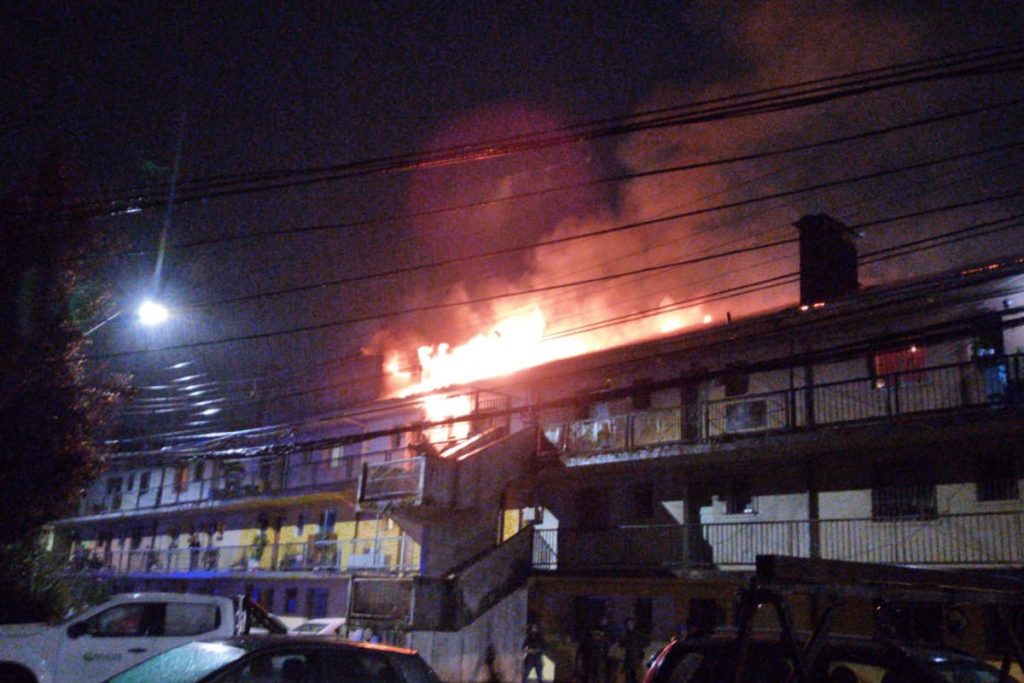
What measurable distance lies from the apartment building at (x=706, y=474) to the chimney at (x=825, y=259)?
6 cm

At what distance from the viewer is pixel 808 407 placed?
2289 centimetres

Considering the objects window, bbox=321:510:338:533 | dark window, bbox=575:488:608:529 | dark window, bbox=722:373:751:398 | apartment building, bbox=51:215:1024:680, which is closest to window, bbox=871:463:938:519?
apartment building, bbox=51:215:1024:680

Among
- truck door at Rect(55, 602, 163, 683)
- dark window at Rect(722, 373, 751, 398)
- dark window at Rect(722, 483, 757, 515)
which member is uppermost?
dark window at Rect(722, 373, 751, 398)

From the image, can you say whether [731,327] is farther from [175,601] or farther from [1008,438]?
[175,601]

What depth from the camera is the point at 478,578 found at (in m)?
25.8

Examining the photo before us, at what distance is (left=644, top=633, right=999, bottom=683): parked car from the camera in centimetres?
642

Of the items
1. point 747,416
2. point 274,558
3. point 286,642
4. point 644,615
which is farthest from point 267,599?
point 286,642

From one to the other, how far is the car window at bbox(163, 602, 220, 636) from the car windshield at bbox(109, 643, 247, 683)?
6.12 meters

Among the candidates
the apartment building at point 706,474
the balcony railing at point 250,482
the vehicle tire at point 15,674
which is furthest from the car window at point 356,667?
the balcony railing at point 250,482

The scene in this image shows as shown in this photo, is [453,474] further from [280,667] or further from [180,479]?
[180,479]

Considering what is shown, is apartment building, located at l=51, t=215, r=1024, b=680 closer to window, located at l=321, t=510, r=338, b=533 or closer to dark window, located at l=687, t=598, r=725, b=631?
dark window, located at l=687, t=598, r=725, b=631

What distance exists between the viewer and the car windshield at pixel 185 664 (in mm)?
8227

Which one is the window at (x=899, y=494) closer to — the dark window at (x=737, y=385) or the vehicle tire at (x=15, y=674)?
the dark window at (x=737, y=385)

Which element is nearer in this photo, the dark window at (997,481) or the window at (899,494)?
the dark window at (997,481)
